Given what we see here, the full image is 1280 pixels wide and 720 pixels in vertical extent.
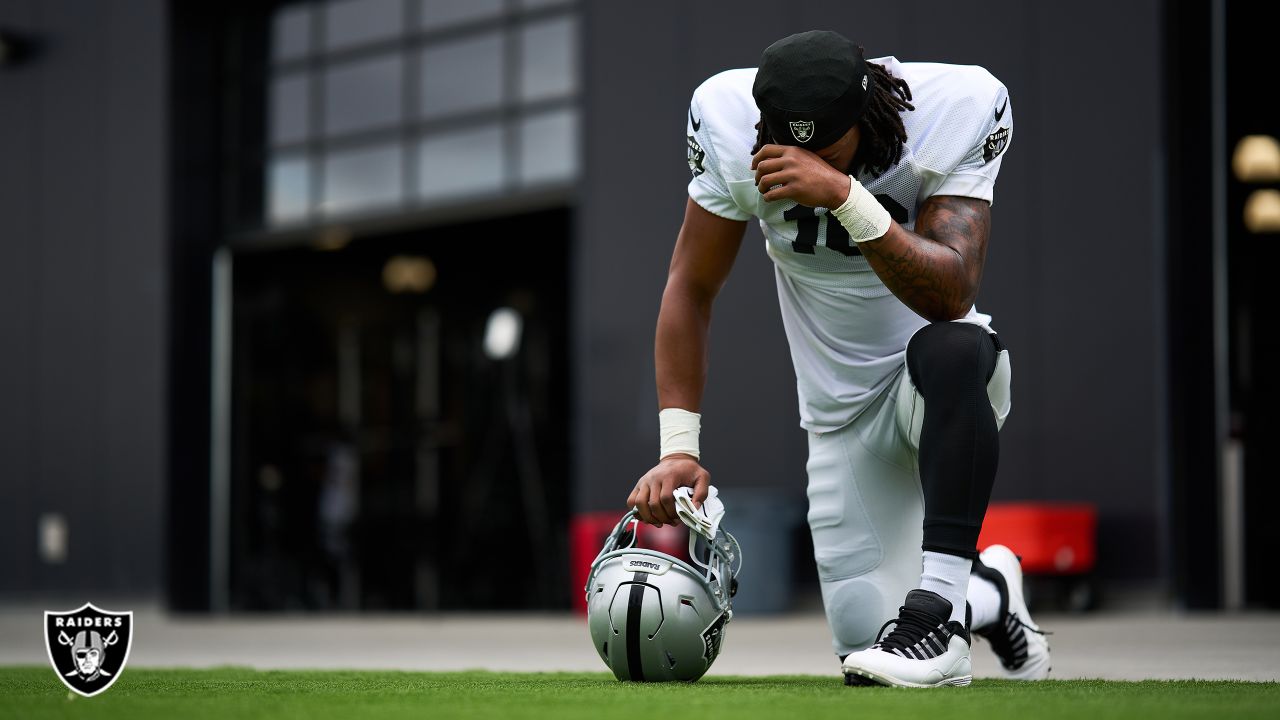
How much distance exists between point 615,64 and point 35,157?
215 inches

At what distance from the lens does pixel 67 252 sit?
12930 millimetres

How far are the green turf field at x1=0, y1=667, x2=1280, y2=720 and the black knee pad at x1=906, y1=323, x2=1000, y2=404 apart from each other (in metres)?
0.62

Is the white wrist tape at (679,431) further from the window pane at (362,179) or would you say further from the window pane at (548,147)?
the window pane at (362,179)

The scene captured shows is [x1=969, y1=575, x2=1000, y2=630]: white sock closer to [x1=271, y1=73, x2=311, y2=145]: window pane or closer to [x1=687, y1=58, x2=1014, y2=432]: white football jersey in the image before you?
[x1=687, y1=58, x2=1014, y2=432]: white football jersey

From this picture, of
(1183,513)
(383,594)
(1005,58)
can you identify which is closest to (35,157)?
(383,594)

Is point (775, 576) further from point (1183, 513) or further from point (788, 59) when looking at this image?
point (788, 59)

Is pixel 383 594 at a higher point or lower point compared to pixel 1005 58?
lower

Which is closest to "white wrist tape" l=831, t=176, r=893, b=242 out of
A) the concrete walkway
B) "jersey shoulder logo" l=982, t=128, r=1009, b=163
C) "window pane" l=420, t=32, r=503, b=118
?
"jersey shoulder logo" l=982, t=128, r=1009, b=163

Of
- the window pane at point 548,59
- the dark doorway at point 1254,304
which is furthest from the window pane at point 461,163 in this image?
the dark doorway at point 1254,304

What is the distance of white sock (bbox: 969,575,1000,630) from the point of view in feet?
11.8

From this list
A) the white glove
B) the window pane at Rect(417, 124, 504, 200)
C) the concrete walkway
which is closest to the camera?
the white glove

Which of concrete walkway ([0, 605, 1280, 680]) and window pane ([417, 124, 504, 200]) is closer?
concrete walkway ([0, 605, 1280, 680])

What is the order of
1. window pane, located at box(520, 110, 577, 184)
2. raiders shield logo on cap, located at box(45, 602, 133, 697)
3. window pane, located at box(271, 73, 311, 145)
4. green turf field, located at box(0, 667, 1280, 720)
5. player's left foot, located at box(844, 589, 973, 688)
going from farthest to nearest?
window pane, located at box(271, 73, 311, 145) < window pane, located at box(520, 110, 577, 184) < player's left foot, located at box(844, 589, 973, 688) < raiders shield logo on cap, located at box(45, 602, 133, 697) < green turf field, located at box(0, 667, 1280, 720)

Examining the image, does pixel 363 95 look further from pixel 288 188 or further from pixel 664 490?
pixel 664 490
